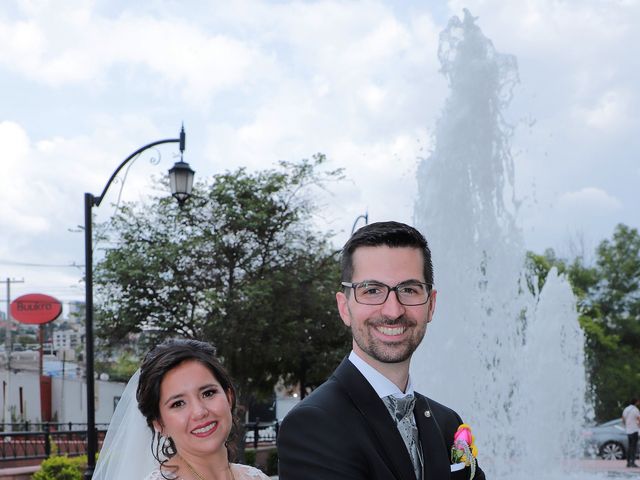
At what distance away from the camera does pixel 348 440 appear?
102 inches

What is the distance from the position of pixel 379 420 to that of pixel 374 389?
11 centimetres

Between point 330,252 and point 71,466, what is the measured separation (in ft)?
38.9

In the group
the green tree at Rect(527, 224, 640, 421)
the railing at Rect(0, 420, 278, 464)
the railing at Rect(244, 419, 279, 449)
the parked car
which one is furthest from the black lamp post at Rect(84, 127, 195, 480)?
the green tree at Rect(527, 224, 640, 421)

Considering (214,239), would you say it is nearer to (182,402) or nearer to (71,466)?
(71,466)

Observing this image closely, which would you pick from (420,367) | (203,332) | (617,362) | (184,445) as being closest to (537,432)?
(420,367)

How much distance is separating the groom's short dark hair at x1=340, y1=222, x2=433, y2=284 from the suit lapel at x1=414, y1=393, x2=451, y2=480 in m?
0.51

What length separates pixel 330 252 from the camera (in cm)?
2392

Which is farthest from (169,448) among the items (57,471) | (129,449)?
(57,471)

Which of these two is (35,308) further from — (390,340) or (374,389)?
(390,340)

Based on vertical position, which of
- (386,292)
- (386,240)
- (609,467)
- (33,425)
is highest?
(33,425)

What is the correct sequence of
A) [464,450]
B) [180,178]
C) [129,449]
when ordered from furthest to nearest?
[180,178] → [129,449] → [464,450]

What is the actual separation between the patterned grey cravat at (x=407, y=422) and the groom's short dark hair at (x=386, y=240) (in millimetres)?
444

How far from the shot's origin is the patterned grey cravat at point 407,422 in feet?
8.96

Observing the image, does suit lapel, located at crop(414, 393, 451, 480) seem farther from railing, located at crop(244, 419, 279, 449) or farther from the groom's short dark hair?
railing, located at crop(244, 419, 279, 449)
